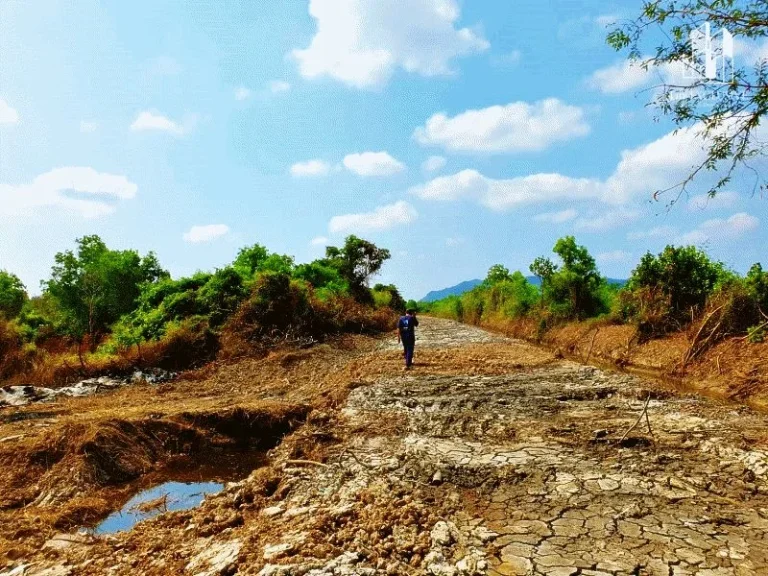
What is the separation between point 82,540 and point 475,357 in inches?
460

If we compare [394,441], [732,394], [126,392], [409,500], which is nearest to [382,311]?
[126,392]

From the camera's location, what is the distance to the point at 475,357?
15.3 metres

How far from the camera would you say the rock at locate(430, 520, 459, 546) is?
13.7 feet

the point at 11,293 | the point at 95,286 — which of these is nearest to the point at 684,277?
the point at 95,286

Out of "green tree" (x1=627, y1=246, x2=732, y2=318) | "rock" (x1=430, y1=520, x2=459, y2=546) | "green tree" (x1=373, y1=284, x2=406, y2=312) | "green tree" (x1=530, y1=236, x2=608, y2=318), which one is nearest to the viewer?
"rock" (x1=430, y1=520, x2=459, y2=546)

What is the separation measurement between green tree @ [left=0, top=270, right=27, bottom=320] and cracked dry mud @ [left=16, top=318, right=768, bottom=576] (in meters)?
26.4

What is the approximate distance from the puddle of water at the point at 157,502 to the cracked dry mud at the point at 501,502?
693mm

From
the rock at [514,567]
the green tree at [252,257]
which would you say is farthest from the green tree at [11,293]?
the rock at [514,567]

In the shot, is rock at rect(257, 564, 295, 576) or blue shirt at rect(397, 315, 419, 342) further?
blue shirt at rect(397, 315, 419, 342)

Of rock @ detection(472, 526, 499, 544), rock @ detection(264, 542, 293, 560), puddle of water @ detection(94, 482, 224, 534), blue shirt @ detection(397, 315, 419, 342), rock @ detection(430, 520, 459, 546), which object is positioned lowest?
puddle of water @ detection(94, 482, 224, 534)

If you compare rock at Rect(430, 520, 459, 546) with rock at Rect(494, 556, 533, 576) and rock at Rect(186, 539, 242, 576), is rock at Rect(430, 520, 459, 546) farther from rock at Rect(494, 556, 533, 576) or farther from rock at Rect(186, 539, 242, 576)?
rock at Rect(186, 539, 242, 576)

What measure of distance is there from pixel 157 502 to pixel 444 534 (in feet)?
12.1

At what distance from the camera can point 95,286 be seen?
23.5 meters

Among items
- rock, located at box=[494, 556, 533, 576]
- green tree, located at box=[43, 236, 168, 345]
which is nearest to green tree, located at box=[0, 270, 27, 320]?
green tree, located at box=[43, 236, 168, 345]
